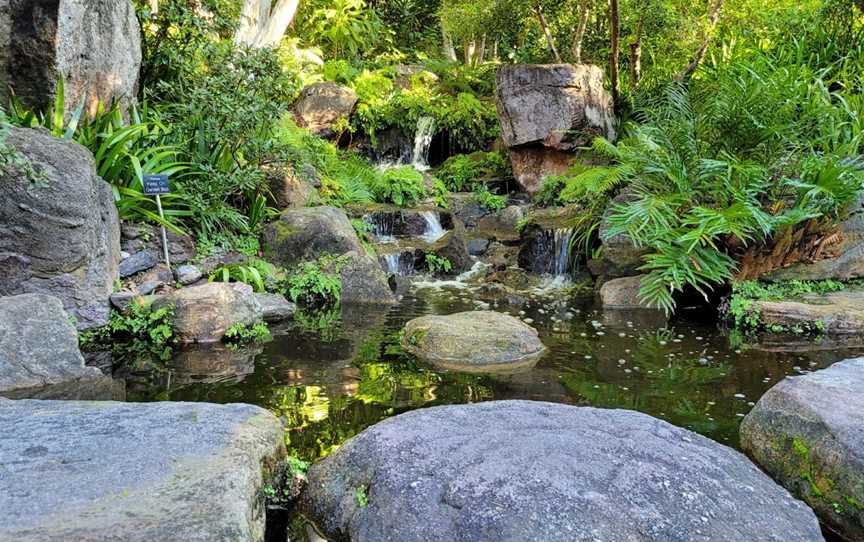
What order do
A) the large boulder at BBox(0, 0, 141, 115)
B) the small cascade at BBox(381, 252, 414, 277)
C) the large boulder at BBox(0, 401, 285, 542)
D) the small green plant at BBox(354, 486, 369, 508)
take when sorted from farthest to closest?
the small cascade at BBox(381, 252, 414, 277), the large boulder at BBox(0, 0, 141, 115), the small green plant at BBox(354, 486, 369, 508), the large boulder at BBox(0, 401, 285, 542)

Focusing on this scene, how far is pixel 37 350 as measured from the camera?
182 inches

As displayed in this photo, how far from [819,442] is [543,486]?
1.49 meters

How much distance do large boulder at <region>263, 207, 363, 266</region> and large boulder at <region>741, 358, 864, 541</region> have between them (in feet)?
18.1

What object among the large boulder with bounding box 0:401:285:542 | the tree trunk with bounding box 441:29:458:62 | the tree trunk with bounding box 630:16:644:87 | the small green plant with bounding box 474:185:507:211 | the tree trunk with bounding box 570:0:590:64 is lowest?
the large boulder with bounding box 0:401:285:542

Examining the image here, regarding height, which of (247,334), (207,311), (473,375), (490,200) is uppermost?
(490,200)

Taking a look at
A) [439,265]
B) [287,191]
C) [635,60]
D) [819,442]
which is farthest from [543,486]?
[635,60]

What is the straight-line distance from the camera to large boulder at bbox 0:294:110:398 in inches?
174

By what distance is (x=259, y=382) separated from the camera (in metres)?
4.86

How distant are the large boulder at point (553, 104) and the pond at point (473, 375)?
6.00 metres

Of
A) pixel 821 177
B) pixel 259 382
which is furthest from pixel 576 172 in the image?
pixel 259 382

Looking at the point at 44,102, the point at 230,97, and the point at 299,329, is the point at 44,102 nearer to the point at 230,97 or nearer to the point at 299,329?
the point at 230,97

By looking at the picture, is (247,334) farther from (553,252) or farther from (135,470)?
(553,252)

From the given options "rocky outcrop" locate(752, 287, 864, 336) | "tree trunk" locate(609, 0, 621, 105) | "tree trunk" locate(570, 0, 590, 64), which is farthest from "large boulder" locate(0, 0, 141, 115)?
"rocky outcrop" locate(752, 287, 864, 336)

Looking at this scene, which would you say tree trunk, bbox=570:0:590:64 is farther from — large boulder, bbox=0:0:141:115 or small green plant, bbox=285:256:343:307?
large boulder, bbox=0:0:141:115
